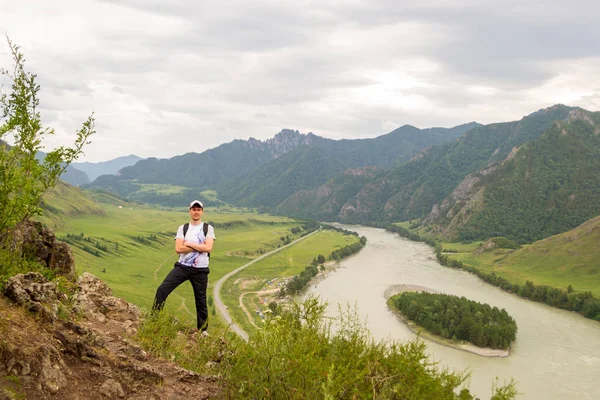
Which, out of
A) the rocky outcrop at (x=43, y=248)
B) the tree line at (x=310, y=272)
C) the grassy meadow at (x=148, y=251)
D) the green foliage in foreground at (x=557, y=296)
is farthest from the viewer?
the tree line at (x=310, y=272)

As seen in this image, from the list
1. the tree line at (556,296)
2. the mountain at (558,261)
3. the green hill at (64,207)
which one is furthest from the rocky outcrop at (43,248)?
the green hill at (64,207)

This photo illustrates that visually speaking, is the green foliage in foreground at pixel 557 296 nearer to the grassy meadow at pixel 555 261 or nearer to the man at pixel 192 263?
the grassy meadow at pixel 555 261

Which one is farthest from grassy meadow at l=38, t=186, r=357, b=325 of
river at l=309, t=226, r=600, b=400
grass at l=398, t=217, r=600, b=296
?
grass at l=398, t=217, r=600, b=296

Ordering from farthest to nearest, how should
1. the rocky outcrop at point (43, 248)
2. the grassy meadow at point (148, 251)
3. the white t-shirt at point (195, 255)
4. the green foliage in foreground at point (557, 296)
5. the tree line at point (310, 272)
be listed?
the tree line at point (310, 272) < the grassy meadow at point (148, 251) < the green foliage in foreground at point (557, 296) < the rocky outcrop at point (43, 248) < the white t-shirt at point (195, 255)

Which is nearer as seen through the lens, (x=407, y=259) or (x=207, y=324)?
(x=207, y=324)

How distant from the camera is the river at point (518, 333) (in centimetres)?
4827

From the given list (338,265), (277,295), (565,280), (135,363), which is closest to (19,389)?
(135,363)

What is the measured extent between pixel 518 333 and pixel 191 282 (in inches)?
2918

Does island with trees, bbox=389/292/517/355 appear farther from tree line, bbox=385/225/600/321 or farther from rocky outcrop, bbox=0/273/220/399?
rocky outcrop, bbox=0/273/220/399

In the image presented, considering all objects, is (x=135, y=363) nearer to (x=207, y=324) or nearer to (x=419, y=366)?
(x=207, y=324)

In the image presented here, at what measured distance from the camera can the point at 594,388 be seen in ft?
155

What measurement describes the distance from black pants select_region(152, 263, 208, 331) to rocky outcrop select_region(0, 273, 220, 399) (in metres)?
1.20

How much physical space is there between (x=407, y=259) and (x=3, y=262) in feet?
437

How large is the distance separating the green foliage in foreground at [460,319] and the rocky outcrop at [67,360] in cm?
6626
